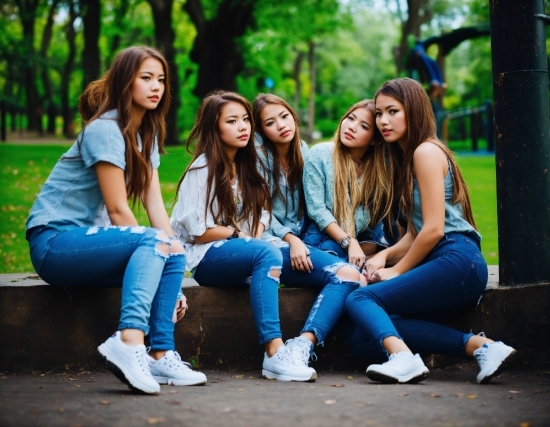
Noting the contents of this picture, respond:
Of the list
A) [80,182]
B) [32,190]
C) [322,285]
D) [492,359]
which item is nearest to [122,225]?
[80,182]

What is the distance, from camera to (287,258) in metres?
4.46

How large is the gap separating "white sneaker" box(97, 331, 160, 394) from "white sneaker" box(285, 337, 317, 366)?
808mm

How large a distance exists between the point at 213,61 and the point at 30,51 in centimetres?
1359

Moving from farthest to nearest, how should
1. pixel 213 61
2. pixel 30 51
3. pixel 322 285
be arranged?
pixel 30 51 → pixel 213 61 → pixel 322 285

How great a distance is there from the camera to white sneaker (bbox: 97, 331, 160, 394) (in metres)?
3.41

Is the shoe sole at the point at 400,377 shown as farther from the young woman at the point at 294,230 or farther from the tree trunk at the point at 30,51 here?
the tree trunk at the point at 30,51

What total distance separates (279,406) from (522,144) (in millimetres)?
2153

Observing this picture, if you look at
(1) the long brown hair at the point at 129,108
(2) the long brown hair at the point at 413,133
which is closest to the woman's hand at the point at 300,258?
(2) the long brown hair at the point at 413,133

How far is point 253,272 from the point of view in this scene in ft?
13.6

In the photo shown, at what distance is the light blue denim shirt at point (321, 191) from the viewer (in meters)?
4.67

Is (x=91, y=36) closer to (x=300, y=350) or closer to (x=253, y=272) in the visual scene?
(x=253, y=272)

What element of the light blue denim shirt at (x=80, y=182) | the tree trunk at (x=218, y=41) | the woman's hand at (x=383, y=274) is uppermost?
the tree trunk at (x=218, y=41)

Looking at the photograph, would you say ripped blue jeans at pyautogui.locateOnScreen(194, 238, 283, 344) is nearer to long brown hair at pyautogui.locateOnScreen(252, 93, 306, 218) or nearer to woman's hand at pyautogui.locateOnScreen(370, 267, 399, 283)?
woman's hand at pyautogui.locateOnScreen(370, 267, 399, 283)

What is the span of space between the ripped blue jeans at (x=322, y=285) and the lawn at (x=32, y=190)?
4.01 feet
